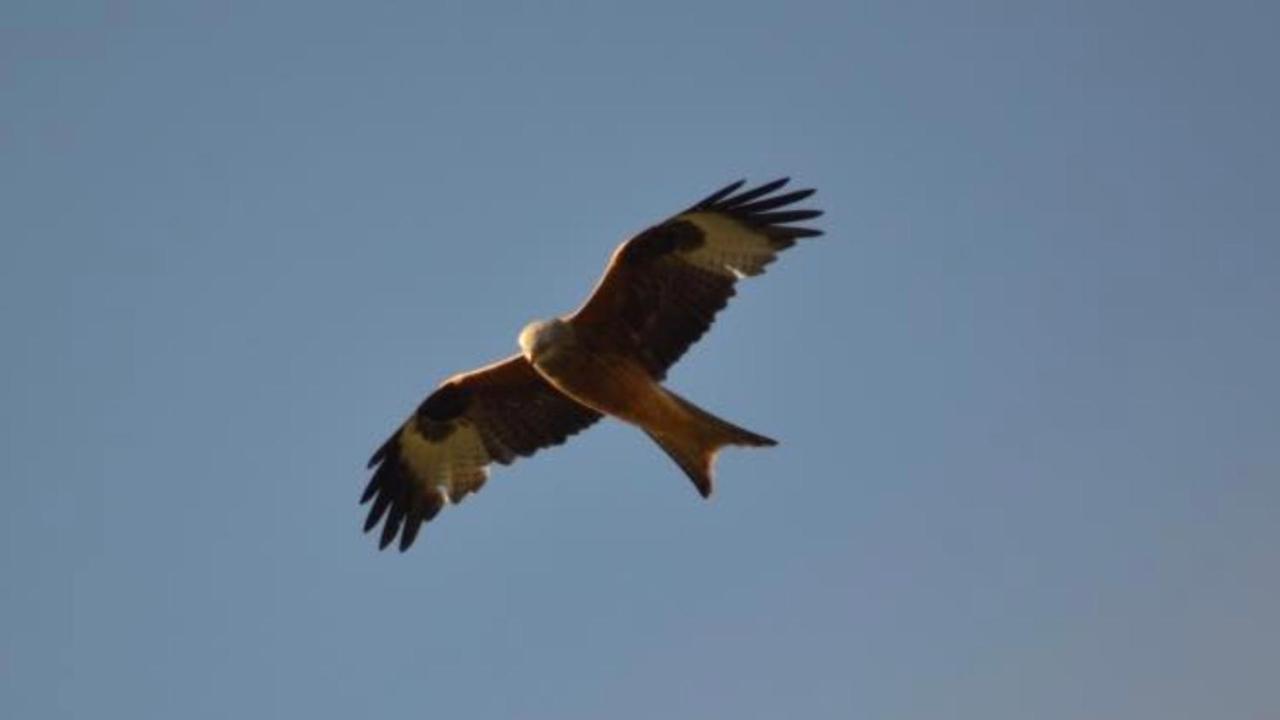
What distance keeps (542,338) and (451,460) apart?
6.44 feet

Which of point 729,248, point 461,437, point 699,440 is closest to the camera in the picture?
point 699,440

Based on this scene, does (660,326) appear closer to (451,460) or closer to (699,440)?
(699,440)

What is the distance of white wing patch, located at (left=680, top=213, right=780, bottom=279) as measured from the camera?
37.6ft

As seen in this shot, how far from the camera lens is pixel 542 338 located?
11.2 m

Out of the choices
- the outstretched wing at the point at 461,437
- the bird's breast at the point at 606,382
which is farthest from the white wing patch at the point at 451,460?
the bird's breast at the point at 606,382

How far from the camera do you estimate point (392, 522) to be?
12883mm

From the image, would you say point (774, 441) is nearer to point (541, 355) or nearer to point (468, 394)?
point (541, 355)

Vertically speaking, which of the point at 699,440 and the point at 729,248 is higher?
the point at 729,248

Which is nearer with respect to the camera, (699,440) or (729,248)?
(699,440)

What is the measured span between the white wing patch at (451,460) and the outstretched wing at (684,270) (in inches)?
67.3

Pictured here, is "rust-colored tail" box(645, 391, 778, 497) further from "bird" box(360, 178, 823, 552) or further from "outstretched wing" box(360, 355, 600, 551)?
"outstretched wing" box(360, 355, 600, 551)

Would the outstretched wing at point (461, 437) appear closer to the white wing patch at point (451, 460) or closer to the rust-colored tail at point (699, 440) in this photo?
the white wing patch at point (451, 460)

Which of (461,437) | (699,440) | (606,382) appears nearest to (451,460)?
(461,437)

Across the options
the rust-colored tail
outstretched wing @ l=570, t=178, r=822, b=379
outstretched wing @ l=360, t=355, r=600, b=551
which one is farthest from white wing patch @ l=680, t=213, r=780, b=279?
outstretched wing @ l=360, t=355, r=600, b=551
